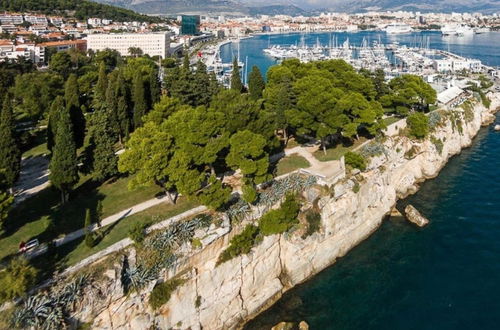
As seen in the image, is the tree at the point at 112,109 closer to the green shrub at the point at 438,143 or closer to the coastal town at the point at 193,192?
the coastal town at the point at 193,192

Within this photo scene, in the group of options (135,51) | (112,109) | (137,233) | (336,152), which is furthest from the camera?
(135,51)

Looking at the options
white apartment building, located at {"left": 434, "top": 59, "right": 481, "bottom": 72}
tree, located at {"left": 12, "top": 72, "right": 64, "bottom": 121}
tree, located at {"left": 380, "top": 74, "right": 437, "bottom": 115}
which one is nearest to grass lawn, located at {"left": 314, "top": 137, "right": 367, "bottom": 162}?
tree, located at {"left": 380, "top": 74, "right": 437, "bottom": 115}

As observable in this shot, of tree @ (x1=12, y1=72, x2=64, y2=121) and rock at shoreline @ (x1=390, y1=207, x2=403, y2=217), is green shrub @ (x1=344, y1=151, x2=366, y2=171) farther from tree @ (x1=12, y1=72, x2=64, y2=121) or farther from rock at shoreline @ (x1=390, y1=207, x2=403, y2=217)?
tree @ (x1=12, y1=72, x2=64, y2=121)

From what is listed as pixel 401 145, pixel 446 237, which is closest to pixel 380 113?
pixel 401 145

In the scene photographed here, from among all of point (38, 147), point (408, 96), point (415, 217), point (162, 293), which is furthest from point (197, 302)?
point (408, 96)

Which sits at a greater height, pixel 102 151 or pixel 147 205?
pixel 102 151

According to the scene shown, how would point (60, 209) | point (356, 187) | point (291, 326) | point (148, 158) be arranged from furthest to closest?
point (356, 187) < point (60, 209) < point (148, 158) < point (291, 326)

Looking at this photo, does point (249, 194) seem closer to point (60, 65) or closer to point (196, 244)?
point (196, 244)

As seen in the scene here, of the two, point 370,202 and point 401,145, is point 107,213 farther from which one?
point 401,145
